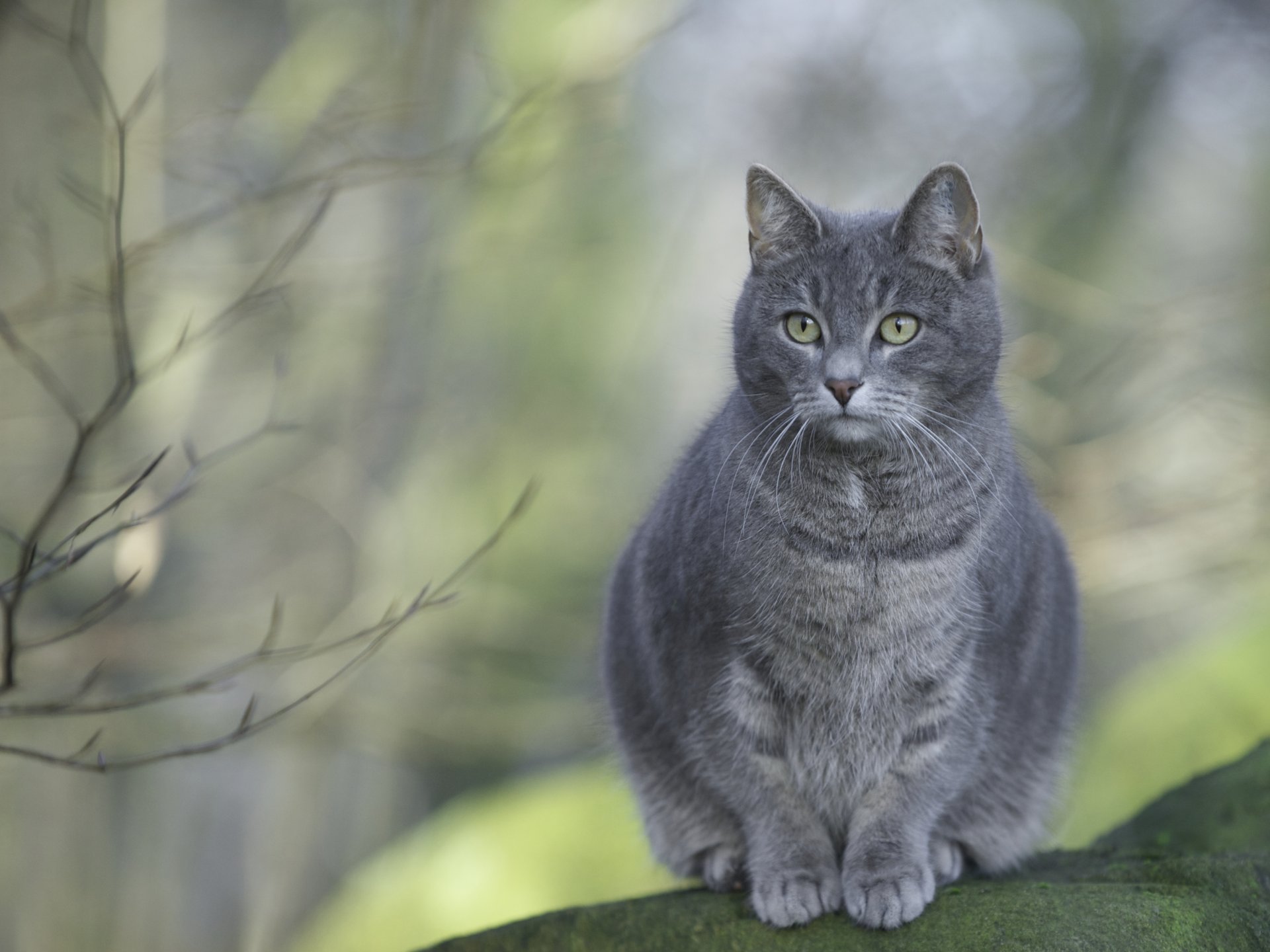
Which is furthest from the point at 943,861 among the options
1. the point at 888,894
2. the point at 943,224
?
the point at 943,224

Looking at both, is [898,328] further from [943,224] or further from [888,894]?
[888,894]

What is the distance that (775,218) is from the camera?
2533mm

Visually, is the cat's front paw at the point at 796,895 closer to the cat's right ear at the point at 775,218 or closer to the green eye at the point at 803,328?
the green eye at the point at 803,328

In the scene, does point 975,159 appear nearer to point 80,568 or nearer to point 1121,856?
point 1121,856

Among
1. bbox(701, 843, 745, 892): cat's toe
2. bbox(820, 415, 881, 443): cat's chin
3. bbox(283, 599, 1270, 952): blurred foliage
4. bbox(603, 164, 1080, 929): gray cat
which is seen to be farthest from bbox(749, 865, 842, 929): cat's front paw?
bbox(283, 599, 1270, 952): blurred foliage

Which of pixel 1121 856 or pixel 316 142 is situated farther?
pixel 316 142

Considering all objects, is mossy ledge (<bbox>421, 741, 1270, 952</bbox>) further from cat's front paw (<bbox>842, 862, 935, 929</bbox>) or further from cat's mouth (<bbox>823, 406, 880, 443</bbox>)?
cat's mouth (<bbox>823, 406, 880, 443</bbox>)

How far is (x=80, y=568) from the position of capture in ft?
18.9

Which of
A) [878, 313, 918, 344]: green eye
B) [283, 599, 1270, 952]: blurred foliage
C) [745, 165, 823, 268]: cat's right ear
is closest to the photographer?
[878, 313, 918, 344]: green eye

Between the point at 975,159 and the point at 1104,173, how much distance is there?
83 cm

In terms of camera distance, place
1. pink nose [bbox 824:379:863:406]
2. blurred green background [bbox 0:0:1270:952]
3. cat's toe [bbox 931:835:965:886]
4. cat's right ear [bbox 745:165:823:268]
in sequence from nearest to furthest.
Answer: pink nose [bbox 824:379:863:406], cat's right ear [bbox 745:165:823:268], cat's toe [bbox 931:835:965:886], blurred green background [bbox 0:0:1270:952]

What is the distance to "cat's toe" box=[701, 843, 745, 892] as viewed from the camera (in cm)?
277

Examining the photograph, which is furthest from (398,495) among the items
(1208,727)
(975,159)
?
(1208,727)

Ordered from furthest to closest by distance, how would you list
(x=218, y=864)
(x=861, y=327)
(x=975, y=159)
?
(x=218, y=864), (x=975, y=159), (x=861, y=327)
